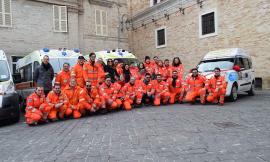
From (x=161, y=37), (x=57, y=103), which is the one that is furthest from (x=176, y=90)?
(x=161, y=37)

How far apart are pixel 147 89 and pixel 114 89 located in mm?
1535

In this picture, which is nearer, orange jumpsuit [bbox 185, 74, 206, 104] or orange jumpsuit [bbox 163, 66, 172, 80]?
orange jumpsuit [bbox 185, 74, 206, 104]

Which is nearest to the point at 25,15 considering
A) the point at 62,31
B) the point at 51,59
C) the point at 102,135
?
the point at 62,31

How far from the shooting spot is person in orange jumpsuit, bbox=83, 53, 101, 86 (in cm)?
913

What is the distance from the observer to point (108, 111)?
9.25 meters

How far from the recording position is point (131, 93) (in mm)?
9867

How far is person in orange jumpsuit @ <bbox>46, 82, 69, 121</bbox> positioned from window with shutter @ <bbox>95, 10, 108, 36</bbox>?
15.9m

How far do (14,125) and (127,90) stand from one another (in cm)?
390

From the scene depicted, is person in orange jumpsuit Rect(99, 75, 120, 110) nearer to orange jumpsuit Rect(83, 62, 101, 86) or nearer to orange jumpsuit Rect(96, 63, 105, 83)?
orange jumpsuit Rect(96, 63, 105, 83)

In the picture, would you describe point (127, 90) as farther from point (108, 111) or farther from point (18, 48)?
point (18, 48)


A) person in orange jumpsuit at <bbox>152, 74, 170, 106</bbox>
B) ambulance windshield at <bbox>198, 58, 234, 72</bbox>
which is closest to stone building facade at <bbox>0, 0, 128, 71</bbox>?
person in orange jumpsuit at <bbox>152, 74, 170, 106</bbox>

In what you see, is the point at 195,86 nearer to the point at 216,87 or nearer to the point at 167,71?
the point at 216,87

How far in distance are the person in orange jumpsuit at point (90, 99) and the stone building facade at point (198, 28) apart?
1052 cm

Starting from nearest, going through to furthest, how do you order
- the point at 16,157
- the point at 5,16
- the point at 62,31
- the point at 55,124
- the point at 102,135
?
the point at 16,157 → the point at 102,135 → the point at 55,124 → the point at 5,16 → the point at 62,31
